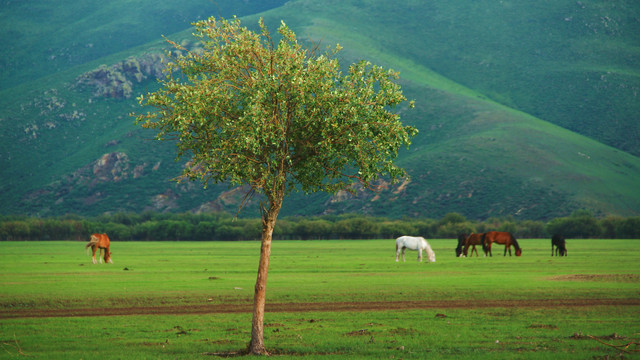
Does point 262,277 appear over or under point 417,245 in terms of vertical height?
under

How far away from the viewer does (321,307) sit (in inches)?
1441

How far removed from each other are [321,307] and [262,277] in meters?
13.7

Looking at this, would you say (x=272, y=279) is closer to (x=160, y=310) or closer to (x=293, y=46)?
(x=160, y=310)

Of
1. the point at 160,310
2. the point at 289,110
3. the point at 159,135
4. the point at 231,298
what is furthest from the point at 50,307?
the point at 289,110

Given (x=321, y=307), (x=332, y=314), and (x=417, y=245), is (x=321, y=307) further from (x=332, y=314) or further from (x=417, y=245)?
(x=417, y=245)

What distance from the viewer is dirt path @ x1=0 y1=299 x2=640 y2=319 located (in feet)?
114

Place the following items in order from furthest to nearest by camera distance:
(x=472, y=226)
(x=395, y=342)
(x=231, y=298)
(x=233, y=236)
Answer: (x=233, y=236) → (x=472, y=226) → (x=231, y=298) → (x=395, y=342)

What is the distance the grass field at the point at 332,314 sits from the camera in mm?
24828

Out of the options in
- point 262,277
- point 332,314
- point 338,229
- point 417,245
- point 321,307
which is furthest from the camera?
point 338,229

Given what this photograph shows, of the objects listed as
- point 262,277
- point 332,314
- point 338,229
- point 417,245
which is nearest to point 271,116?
point 262,277

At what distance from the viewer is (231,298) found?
40594 millimetres

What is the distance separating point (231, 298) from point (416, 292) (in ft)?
35.6

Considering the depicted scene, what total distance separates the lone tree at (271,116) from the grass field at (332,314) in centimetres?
474

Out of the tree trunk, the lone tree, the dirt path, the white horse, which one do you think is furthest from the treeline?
the lone tree
